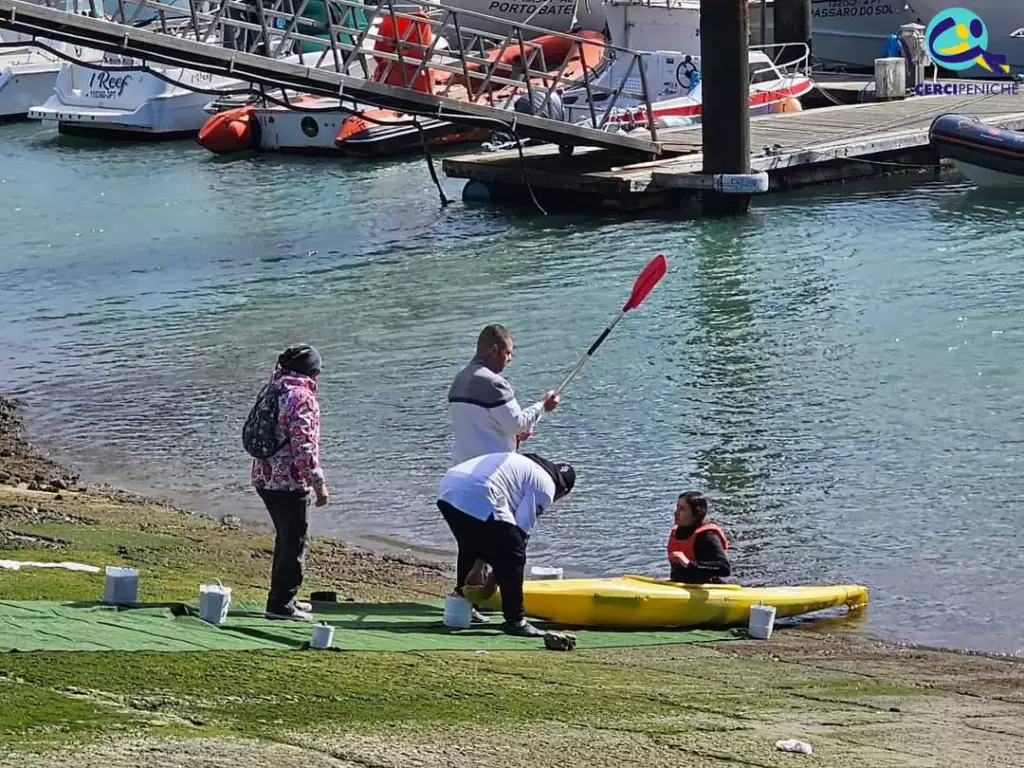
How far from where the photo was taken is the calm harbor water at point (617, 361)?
42.3 ft

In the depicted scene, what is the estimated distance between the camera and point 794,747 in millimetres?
6605

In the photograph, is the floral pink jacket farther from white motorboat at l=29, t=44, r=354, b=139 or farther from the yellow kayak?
white motorboat at l=29, t=44, r=354, b=139

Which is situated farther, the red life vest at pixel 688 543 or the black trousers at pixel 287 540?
the red life vest at pixel 688 543

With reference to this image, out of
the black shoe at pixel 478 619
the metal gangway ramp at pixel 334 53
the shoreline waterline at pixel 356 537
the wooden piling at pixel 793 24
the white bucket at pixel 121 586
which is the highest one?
the wooden piling at pixel 793 24

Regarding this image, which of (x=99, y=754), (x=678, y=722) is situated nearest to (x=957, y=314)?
(x=678, y=722)

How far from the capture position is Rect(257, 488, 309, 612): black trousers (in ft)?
28.6

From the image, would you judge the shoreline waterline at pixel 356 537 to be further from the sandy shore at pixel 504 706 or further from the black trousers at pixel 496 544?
the black trousers at pixel 496 544

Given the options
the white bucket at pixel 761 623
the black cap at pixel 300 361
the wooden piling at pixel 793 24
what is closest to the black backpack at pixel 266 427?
the black cap at pixel 300 361

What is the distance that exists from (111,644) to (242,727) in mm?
1324

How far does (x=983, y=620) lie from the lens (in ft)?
35.3

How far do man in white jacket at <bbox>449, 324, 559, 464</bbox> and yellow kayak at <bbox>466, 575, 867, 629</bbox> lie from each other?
91cm

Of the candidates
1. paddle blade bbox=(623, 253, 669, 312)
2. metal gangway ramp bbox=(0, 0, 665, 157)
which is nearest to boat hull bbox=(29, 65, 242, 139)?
metal gangway ramp bbox=(0, 0, 665, 157)

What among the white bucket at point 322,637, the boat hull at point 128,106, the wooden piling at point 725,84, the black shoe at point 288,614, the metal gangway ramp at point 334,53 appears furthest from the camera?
the boat hull at point 128,106

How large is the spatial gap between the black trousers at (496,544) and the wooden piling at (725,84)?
59.7ft
